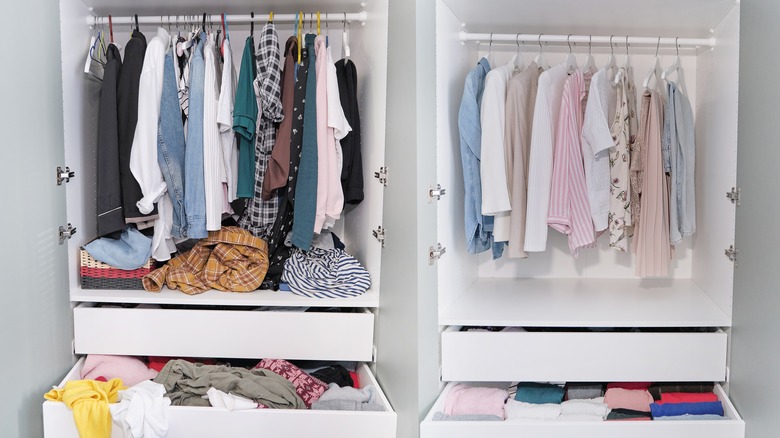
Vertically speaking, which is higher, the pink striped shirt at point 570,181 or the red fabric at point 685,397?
the pink striped shirt at point 570,181

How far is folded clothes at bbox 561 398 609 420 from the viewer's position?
2574mm

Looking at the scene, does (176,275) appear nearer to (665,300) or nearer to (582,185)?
(582,185)

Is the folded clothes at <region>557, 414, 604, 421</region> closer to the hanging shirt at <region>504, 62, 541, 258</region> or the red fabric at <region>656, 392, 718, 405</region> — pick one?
the red fabric at <region>656, 392, 718, 405</region>

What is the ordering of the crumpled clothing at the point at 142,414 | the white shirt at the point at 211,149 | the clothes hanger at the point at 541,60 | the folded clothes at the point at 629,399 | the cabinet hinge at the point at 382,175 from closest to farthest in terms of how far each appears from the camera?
the crumpled clothing at the point at 142,414 < the folded clothes at the point at 629,399 < the cabinet hinge at the point at 382,175 < the white shirt at the point at 211,149 < the clothes hanger at the point at 541,60

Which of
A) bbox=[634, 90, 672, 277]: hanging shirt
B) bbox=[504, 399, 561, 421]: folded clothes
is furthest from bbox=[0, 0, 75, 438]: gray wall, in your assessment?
bbox=[634, 90, 672, 277]: hanging shirt

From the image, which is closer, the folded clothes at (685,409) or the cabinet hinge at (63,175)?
the folded clothes at (685,409)

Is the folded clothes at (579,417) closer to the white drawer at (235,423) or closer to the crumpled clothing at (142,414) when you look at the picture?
the white drawer at (235,423)

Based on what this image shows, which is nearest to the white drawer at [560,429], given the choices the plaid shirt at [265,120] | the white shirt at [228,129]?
the plaid shirt at [265,120]

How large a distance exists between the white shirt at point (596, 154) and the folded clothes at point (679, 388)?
601 millimetres

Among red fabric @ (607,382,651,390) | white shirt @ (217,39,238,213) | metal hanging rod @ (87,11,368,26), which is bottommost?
red fabric @ (607,382,651,390)

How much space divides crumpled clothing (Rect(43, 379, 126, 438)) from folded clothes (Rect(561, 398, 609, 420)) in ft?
4.93

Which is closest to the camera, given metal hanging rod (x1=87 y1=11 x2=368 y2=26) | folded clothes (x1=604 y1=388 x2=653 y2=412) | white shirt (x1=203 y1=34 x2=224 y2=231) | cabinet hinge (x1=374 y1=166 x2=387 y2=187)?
folded clothes (x1=604 y1=388 x2=653 y2=412)

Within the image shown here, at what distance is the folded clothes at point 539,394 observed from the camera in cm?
269

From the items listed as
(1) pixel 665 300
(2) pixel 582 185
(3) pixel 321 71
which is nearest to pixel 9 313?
(3) pixel 321 71
